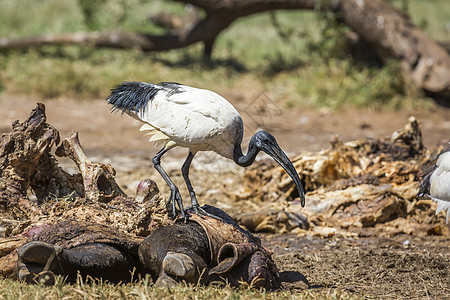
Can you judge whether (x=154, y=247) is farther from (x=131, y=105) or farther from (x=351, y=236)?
(x=351, y=236)

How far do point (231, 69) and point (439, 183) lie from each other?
850 cm

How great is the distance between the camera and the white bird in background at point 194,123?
3.83m

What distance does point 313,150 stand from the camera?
8.36 metres

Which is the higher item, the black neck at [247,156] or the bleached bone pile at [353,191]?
the black neck at [247,156]

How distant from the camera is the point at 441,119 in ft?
34.7

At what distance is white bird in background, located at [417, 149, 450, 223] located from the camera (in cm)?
432

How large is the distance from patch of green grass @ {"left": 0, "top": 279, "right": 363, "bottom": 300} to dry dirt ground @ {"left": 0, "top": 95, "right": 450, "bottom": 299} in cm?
57

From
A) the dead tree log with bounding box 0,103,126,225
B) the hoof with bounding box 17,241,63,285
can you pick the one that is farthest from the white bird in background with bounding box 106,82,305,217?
the hoof with bounding box 17,241,63,285

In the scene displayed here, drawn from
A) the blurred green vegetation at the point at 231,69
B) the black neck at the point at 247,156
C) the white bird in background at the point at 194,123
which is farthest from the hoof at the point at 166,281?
the blurred green vegetation at the point at 231,69

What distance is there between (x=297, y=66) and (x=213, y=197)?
677cm

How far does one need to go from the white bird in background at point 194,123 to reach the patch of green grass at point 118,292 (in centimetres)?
76

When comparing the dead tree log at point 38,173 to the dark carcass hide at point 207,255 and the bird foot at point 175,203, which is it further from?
the dark carcass hide at point 207,255

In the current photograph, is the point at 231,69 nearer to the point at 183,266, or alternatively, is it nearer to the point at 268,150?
the point at 268,150

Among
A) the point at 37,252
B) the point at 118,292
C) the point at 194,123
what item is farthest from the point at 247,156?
the point at 37,252
